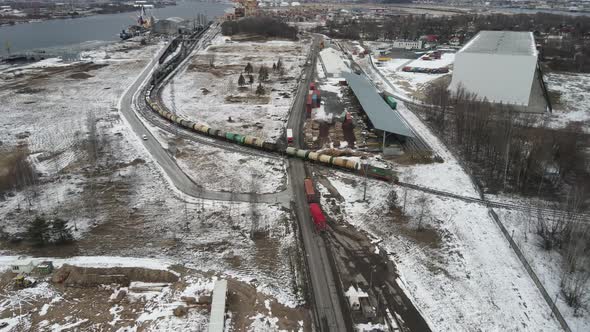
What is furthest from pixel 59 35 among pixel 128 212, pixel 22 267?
pixel 22 267

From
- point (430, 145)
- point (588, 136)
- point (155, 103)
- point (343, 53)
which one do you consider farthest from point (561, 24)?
point (155, 103)

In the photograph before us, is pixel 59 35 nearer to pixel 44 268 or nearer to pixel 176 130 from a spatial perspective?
pixel 176 130

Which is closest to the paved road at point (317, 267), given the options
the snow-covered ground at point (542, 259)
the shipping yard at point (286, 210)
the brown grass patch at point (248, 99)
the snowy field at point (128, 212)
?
the shipping yard at point (286, 210)

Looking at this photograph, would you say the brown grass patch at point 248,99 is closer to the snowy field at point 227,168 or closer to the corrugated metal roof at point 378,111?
the corrugated metal roof at point 378,111

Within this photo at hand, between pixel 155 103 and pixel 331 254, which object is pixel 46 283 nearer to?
pixel 331 254

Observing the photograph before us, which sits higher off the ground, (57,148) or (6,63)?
(6,63)

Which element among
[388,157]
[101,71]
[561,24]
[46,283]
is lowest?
[46,283]
